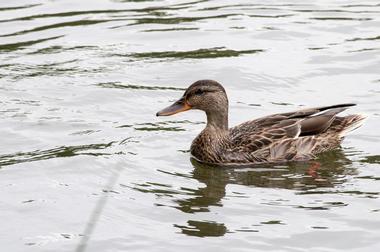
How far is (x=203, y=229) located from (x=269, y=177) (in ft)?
6.61

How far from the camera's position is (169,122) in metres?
14.2

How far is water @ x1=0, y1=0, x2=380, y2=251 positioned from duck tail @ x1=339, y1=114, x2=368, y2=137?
238 mm

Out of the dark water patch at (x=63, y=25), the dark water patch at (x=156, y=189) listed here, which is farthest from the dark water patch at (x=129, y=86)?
the dark water patch at (x=156, y=189)

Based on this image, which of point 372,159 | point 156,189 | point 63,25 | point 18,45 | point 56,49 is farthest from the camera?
point 63,25

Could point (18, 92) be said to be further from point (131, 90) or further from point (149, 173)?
point (149, 173)

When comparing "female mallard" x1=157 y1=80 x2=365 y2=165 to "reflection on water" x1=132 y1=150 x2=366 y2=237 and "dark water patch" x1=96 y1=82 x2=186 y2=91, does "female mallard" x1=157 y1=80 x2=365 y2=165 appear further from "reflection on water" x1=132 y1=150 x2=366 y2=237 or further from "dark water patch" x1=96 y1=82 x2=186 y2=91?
"dark water patch" x1=96 y1=82 x2=186 y2=91

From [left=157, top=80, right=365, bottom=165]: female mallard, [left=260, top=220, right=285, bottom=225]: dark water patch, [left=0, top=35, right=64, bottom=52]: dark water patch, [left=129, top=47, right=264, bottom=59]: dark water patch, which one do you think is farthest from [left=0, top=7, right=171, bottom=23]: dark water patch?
[left=260, top=220, right=285, bottom=225]: dark water patch

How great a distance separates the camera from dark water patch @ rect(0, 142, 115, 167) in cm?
1258

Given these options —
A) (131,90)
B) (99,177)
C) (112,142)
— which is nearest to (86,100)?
(131,90)

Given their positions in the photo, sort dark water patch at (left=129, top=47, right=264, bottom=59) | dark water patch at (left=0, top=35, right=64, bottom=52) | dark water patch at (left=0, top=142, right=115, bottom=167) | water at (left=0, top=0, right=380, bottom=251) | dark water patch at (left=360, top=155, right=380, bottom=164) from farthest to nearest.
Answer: dark water patch at (left=0, top=35, right=64, bottom=52), dark water patch at (left=129, top=47, right=264, bottom=59), dark water patch at (left=0, top=142, right=115, bottom=167), dark water patch at (left=360, top=155, right=380, bottom=164), water at (left=0, top=0, right=380, bottom=251)

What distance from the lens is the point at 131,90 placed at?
15.3 metres

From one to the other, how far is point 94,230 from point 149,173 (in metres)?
1.81

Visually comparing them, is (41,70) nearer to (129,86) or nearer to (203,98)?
(129,86)

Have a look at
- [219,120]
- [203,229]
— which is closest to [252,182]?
[219,120]
